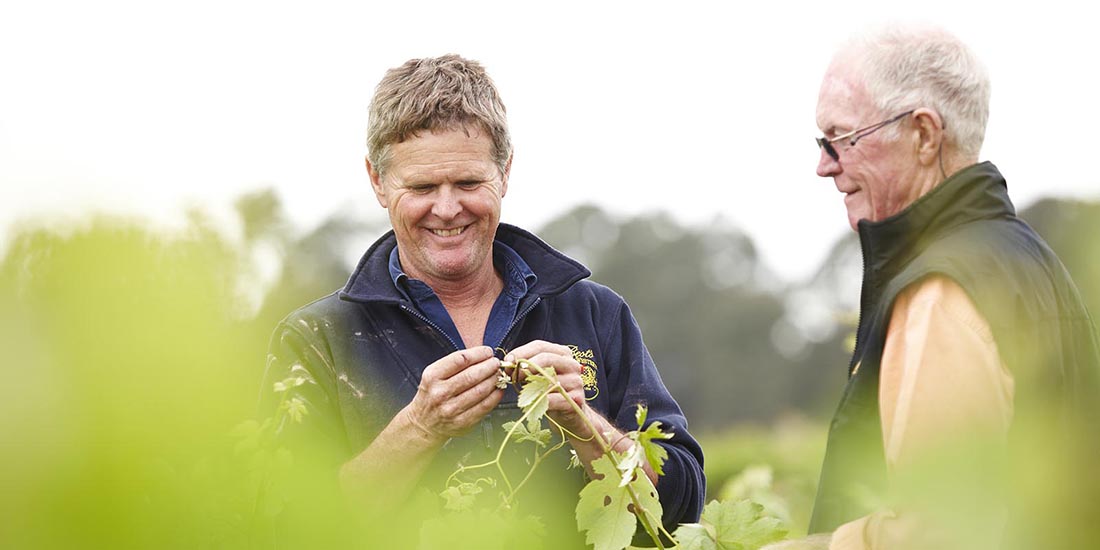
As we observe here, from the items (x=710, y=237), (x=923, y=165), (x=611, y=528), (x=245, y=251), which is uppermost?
(x=245, y=251)

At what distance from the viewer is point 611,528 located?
2.13 metres

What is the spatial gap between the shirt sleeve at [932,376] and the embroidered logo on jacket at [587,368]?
1.23m

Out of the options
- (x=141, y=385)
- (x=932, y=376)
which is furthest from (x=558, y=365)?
(x=141, y=385)

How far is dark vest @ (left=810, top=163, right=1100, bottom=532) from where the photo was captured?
1947mm

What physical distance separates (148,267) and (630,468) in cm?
155

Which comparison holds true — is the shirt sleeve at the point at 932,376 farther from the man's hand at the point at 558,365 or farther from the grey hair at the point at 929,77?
the man's hand at the point at 558,365

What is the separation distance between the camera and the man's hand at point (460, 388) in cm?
261

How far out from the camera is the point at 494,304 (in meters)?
3.38

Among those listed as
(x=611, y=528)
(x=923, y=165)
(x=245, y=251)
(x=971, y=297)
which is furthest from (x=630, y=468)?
(x=245, y=251)

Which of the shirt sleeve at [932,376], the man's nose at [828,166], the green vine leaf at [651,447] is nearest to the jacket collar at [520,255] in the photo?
the man's nose at [828,166]

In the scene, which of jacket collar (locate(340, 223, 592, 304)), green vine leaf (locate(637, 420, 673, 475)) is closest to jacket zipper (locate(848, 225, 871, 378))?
green vine leaf (locate(637, 420, 673, 475))

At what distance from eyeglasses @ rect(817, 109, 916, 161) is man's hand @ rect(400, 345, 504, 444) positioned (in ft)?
2.99

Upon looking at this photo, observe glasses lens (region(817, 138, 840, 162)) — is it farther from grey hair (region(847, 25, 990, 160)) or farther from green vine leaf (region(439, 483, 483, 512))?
green vine leaf (region(439, 483, 483, 512))

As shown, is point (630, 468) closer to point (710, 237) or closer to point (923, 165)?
point (923, 165)
